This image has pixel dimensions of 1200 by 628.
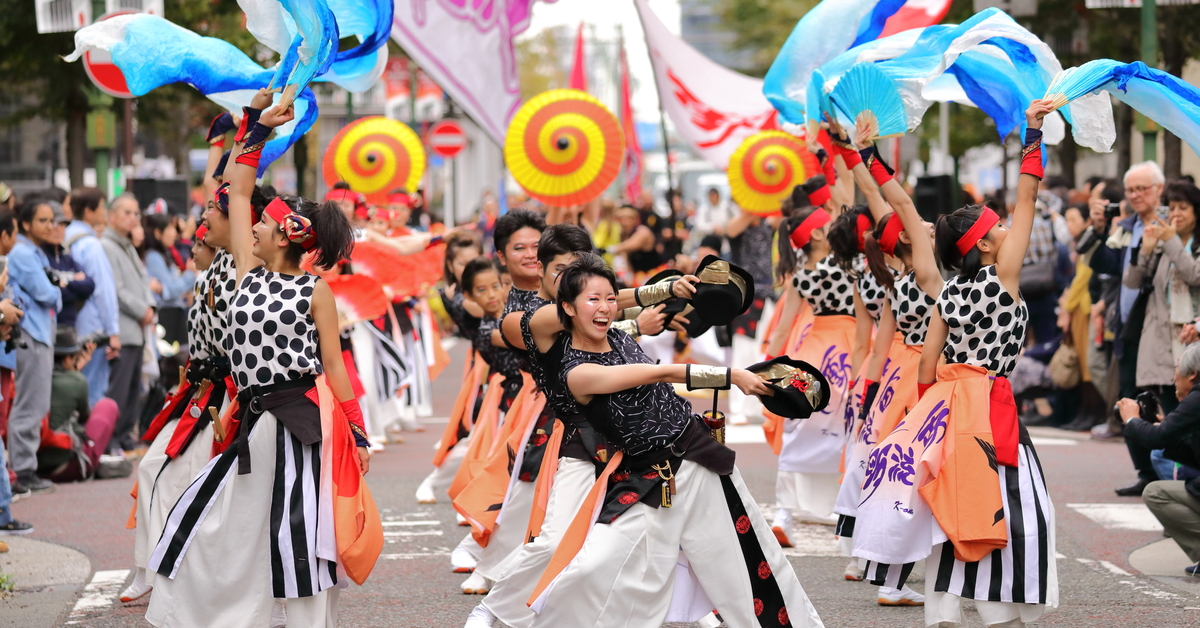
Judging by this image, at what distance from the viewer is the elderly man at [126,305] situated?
10.6 m

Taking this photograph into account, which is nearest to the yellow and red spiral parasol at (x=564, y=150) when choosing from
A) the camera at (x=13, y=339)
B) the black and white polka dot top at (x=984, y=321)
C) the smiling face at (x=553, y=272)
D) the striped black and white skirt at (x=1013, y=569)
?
the smiling face at (x=553, y=272)

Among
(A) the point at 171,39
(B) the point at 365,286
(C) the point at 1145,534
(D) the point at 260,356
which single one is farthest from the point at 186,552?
(C) the point at 1145,534

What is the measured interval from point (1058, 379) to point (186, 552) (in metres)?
9.01

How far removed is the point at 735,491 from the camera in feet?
15.8

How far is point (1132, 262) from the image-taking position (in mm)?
9883

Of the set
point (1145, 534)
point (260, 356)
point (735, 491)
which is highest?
point (260, 356)

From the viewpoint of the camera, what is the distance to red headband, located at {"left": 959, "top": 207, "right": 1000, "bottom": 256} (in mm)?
5195

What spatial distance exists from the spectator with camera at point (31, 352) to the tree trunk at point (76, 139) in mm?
10685

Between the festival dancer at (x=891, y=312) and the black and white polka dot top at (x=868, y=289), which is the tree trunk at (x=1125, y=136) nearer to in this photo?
the black and white polka dot top at (x=868, y=289)

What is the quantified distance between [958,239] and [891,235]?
78 cm

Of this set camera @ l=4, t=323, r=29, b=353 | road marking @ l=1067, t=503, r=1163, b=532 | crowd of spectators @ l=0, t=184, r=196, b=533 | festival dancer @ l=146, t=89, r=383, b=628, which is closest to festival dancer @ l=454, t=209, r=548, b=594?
festival dancer @ l=146, t=89, r=383, b=628

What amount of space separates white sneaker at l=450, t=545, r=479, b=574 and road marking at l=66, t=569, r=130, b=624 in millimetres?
1590

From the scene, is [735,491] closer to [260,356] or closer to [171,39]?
[260,356]

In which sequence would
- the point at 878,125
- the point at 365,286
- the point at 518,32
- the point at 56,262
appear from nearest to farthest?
1. the point at 878,125
2. the point at 365,286
3. the point at 56,262
4. the point at 518,32
